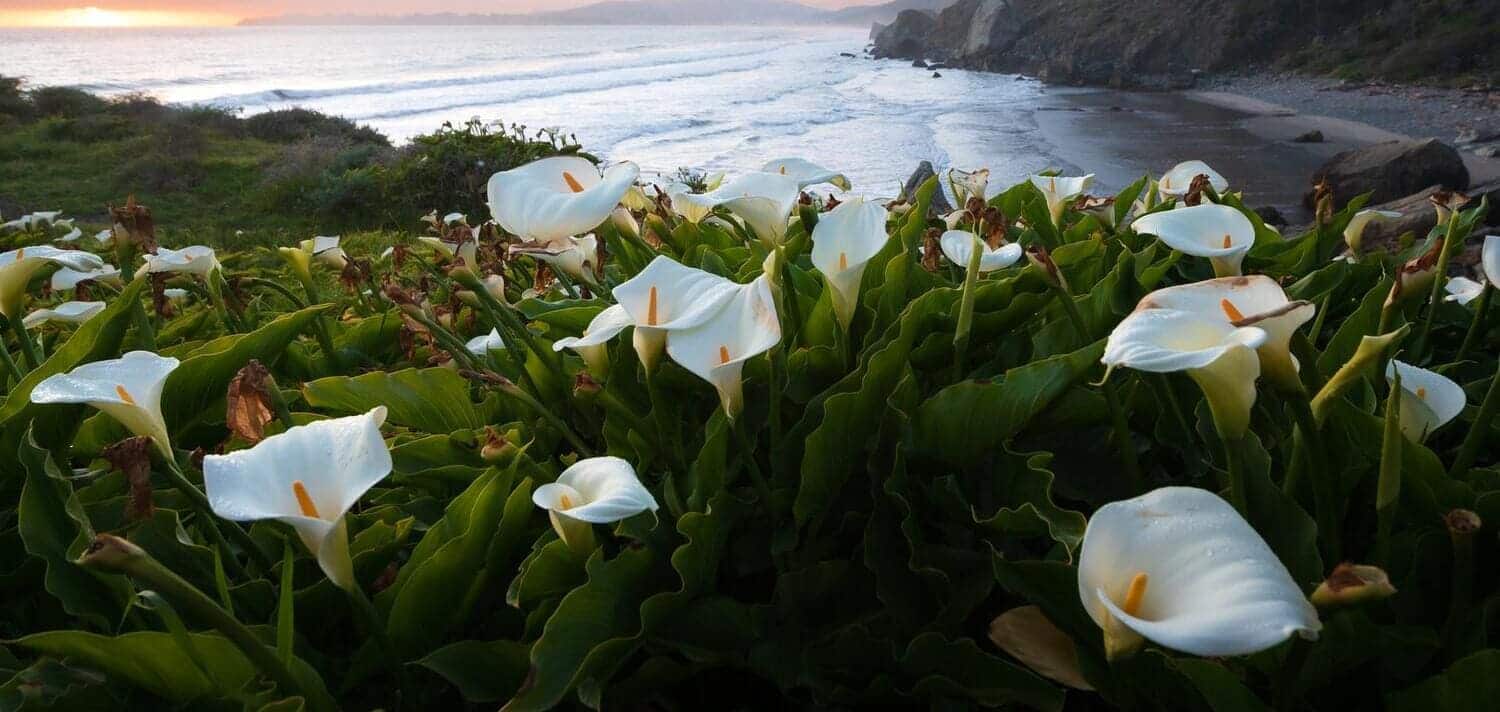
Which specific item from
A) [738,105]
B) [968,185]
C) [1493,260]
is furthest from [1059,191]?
[738,105]

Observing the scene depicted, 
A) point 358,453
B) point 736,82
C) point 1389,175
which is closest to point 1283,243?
point 358,453

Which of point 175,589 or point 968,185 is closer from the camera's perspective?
point 175,589

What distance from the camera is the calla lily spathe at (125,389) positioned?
0.98 metres

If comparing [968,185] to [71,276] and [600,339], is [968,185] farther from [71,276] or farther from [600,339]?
[71,276]

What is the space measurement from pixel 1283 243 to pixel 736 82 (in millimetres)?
32287

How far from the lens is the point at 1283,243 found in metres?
1.93

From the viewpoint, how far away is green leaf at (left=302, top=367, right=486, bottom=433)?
1.44 m

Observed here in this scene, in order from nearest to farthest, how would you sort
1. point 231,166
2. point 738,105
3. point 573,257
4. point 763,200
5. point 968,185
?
point 763,200, point 573,257, point 968,185, point 231,166, point 738,105

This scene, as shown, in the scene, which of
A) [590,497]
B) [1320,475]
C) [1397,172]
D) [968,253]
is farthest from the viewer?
[1397,172]

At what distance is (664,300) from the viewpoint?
115 cm

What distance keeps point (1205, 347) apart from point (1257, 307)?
87 mm

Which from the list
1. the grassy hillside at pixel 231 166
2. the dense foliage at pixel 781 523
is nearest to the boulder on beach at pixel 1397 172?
the grassy hillside at pixel 231 166

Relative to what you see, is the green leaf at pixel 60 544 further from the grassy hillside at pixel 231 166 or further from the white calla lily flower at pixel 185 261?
the grassy hillside at pixel 231 166

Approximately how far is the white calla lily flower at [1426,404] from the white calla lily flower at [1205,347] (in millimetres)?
359
